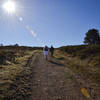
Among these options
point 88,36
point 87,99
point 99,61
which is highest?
point 88,36

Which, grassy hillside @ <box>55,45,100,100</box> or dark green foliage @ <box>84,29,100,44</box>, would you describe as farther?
dark green foliage @ <box>84,29,100,44</box>

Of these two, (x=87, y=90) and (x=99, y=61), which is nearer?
(x=87, y=90)

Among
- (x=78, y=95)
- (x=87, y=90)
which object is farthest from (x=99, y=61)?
(x=78, y=95)

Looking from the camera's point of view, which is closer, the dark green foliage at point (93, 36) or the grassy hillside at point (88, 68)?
the grassy hillside at point (88, 68)

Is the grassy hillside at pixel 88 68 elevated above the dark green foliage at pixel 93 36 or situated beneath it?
situated beneath

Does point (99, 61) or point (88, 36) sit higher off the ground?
point (88, 36)

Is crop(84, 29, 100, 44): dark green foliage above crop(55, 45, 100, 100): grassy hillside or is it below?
above

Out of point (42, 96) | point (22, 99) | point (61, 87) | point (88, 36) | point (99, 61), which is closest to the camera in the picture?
point (22, 99)

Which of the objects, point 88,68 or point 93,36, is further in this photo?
point 93,36

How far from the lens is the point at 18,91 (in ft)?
16.2

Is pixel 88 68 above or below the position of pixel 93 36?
below

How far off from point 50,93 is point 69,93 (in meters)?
0.87

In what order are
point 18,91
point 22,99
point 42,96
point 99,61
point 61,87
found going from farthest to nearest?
point 99,61 < point 61,87 < point 18,91 < point 42,96 < point 22,99

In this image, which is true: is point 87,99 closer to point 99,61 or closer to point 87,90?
point 87,90
